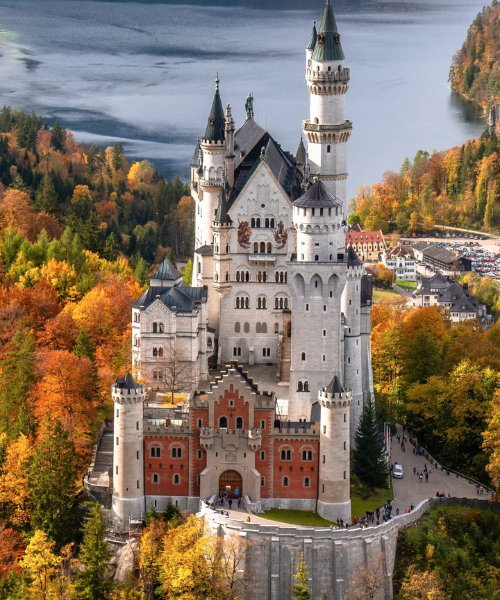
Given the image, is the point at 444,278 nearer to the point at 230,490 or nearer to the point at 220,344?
the point at 220,344

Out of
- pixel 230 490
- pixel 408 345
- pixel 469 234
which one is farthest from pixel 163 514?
pixel 469 234

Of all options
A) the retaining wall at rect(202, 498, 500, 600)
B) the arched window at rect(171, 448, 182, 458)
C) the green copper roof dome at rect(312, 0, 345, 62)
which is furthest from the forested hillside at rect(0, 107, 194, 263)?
the retaining wall at rect(202, 498, 500, 600)

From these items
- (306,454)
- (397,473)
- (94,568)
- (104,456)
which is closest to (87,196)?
(104,456)

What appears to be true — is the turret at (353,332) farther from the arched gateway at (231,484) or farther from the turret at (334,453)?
the arched gateway at (231,484)

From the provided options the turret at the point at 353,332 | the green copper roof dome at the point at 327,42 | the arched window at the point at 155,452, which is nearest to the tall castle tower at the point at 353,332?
the turret at the point at 353,332

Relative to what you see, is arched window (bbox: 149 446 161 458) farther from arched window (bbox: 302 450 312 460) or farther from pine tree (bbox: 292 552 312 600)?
pine tree (bbox: 292 552 312 600)
